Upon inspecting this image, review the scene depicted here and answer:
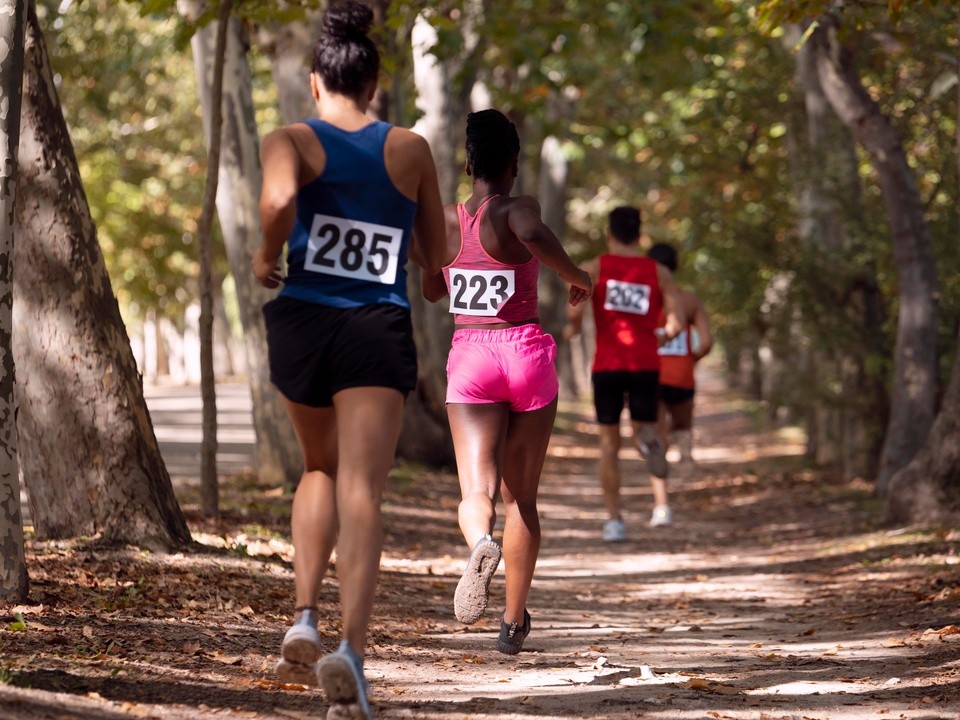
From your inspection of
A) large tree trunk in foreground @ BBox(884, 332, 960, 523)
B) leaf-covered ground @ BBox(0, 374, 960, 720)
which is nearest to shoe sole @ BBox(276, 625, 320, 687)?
leaf-covered ground @ BBox(0, 374, 960, 720)

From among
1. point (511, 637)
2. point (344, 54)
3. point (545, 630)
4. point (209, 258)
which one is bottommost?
point (545, 630)

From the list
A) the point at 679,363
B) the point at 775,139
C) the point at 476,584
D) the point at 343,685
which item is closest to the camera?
the point at 343,685

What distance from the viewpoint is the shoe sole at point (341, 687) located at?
4.48 m

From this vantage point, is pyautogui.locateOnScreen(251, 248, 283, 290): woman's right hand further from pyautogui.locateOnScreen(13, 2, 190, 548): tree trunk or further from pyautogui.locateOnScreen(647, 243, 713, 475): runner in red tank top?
pyautogui.locateOnScreen(647, 243, 713, 475): runner in red tank top

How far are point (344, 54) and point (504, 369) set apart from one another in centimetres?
187

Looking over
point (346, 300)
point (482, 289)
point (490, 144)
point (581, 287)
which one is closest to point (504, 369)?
point (482, 289)

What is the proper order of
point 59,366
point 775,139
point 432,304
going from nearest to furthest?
point 59,366, point 432,304, point 775,139

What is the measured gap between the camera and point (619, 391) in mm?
11430

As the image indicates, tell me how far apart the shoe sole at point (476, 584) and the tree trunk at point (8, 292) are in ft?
5.65

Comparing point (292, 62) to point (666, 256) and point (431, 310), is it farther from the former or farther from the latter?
point (431, 310)

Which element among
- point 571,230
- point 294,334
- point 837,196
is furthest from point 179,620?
point 571,230

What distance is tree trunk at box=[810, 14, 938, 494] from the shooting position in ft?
38.7

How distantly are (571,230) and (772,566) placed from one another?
30.4 metres

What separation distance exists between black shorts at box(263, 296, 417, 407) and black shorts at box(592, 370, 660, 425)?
21.7 ft
